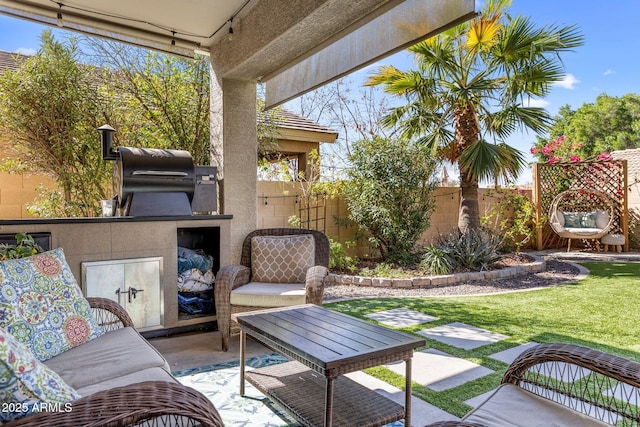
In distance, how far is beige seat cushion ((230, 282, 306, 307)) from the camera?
3.39m

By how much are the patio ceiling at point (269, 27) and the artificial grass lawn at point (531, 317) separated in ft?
8.18

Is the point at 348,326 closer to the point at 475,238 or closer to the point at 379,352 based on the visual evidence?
the point at 379,352

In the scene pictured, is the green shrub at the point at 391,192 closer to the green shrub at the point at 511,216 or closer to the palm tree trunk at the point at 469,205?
the palm tree trunk at the point at 469,205

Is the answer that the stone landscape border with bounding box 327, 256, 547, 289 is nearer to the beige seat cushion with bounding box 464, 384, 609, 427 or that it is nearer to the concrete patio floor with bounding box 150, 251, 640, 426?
the concrete patio floor with bounding box 150, 251, 640, 426

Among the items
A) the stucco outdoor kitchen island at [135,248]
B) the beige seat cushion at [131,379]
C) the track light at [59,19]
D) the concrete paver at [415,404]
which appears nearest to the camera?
the beige seat cushion at [131,379]

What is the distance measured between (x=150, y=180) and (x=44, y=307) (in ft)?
6.00

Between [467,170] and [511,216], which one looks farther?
[511,216]

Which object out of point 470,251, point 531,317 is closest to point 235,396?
point 531,317

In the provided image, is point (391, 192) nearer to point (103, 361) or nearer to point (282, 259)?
point (282, 259)

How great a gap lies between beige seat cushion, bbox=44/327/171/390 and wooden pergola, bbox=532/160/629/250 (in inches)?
382

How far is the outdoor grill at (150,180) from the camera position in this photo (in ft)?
11.9

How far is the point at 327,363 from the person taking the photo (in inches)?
72.8

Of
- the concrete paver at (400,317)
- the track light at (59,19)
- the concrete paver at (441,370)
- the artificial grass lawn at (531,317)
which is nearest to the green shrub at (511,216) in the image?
the artificial grass lawn at (531,317)

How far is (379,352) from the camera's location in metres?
2.00
